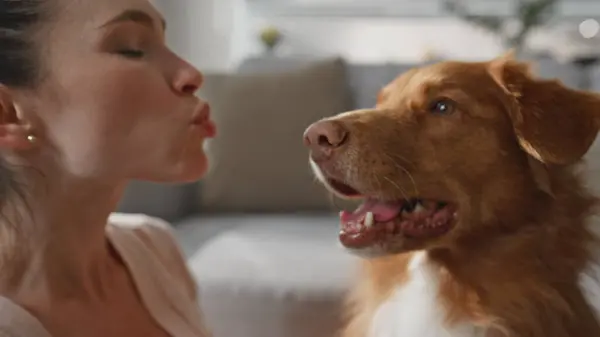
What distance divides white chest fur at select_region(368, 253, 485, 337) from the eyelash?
22.3 inches

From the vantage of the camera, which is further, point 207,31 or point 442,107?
point 207,31

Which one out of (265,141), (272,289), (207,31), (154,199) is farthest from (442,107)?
(207,31)

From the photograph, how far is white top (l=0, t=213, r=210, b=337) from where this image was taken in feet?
3.72

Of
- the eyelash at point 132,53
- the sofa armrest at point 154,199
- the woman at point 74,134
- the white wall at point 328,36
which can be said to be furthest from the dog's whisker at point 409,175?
the white wall at point 328,36

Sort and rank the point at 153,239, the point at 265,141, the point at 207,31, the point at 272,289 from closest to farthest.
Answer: the point at 153,239, the point at 272,289, the point at 265,141, the point at 207,31

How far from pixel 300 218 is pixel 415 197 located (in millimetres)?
1485

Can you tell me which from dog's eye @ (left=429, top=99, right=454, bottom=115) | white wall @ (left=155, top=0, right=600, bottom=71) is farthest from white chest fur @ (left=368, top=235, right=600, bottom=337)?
white wall @ (left=155, top=0, right=600, bottom=71)

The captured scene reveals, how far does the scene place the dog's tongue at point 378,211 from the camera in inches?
43.6

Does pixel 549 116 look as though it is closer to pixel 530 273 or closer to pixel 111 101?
pixel 530 273

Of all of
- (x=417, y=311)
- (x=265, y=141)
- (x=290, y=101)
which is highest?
(x=417, y=311)

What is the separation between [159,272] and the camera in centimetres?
120

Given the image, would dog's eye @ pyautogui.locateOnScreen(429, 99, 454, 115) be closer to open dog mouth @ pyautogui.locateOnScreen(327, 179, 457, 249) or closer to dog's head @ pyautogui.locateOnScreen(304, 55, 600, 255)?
dog's head @ pyautogui.locateOnScreen(304, 55, 600, 255)

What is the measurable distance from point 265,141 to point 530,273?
1614mm

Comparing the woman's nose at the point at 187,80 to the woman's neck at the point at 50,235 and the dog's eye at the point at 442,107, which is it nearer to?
the woman's neck at the point at 50,235
